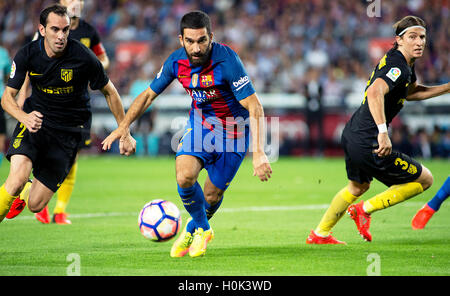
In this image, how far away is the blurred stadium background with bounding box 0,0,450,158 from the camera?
67.1ft

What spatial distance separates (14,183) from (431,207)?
487 centimetres

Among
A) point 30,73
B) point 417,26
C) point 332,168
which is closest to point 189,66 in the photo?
point 30,73

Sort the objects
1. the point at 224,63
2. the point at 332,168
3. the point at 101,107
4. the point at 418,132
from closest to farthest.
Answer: the point at 224,63 < the point at 332,168 < the point at 418,132 < the point at 101,107

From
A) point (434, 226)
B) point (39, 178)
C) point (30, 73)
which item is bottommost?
point (434, 226)

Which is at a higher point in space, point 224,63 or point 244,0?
point 244,0

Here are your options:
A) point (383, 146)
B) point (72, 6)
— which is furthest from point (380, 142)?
point (72, 6)

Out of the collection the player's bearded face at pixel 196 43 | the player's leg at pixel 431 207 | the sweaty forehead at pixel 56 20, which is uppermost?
the sweaty forehead at pixel 56 20

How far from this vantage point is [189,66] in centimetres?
665

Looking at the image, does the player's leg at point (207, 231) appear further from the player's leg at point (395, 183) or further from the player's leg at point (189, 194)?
the player's leg at point (395, 183)

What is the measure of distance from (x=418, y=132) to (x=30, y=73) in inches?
584

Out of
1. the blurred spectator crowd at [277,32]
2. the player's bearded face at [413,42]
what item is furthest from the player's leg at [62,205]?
the blurred spectator crowd at [277,32]

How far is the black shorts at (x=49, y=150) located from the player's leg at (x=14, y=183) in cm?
22

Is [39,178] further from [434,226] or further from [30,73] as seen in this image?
[434,226]

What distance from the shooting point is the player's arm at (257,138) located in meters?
5.93
